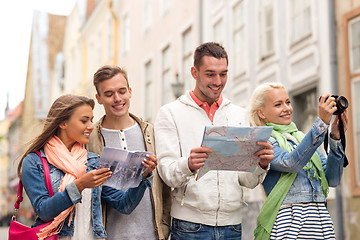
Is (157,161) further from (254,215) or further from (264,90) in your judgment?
(254,215)

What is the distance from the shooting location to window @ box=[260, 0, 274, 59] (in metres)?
12.3

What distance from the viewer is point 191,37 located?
16.9 m

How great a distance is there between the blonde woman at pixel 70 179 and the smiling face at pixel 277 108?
92cm

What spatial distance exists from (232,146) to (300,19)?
806cm

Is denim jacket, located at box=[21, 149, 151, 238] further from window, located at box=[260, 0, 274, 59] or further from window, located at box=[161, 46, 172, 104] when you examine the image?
window, located at box=[161, 46, 172, 104]

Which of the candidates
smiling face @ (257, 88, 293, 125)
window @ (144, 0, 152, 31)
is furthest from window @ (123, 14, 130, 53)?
smiling face @ (257, 88, 293, 125)

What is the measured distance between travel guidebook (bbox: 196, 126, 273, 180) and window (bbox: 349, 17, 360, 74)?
20.3ft

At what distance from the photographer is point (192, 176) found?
3.93 meters

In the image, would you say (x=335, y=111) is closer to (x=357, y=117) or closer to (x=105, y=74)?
(x=105, y=74)

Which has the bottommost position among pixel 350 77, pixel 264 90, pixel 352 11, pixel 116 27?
pixel 264 90

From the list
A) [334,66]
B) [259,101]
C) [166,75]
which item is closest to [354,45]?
[334,66]

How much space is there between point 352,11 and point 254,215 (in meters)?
4.65

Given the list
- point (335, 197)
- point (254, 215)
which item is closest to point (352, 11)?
point (335, 197)

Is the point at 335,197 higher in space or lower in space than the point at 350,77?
lower
